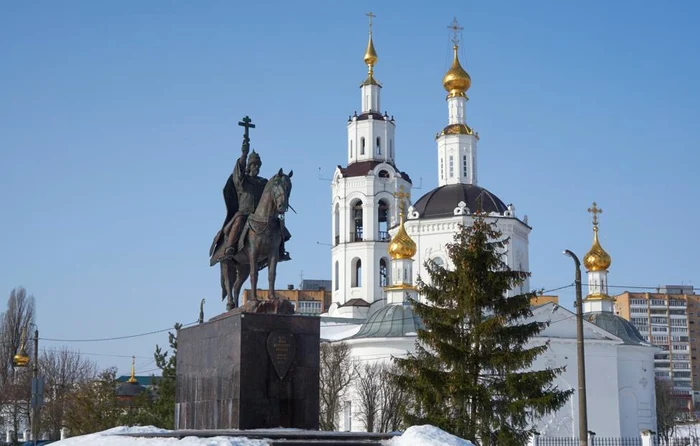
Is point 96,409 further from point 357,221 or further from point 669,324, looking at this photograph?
point 669,324

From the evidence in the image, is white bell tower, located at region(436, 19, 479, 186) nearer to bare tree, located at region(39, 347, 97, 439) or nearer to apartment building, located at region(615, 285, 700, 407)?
bare tree, located at region(39, 347, 97, 439)

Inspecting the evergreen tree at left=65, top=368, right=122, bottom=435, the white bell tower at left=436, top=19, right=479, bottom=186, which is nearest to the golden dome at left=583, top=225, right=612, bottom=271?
the white bell tower at left=436, top=19, right=479, bottom=186

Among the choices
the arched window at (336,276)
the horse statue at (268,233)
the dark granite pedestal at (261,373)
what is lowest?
the dark granite pedestal at (261,373)

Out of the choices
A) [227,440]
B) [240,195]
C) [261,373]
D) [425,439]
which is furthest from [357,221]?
[227,440]

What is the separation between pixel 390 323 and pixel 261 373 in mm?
41204

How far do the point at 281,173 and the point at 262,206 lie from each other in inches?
26.6

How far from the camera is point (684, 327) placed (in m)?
124

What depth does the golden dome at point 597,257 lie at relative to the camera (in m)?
60.8

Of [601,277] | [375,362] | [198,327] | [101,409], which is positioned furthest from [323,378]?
[198,327]

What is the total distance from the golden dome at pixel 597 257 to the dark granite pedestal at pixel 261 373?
46909mm

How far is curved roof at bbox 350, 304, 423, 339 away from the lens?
55.8 m

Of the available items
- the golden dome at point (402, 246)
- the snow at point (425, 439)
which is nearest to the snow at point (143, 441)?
the snow at point (425, 439)

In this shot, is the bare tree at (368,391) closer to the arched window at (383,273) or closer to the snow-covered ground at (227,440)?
the arched window at (383,273)

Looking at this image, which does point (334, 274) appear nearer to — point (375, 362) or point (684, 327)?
point (375, 362)
